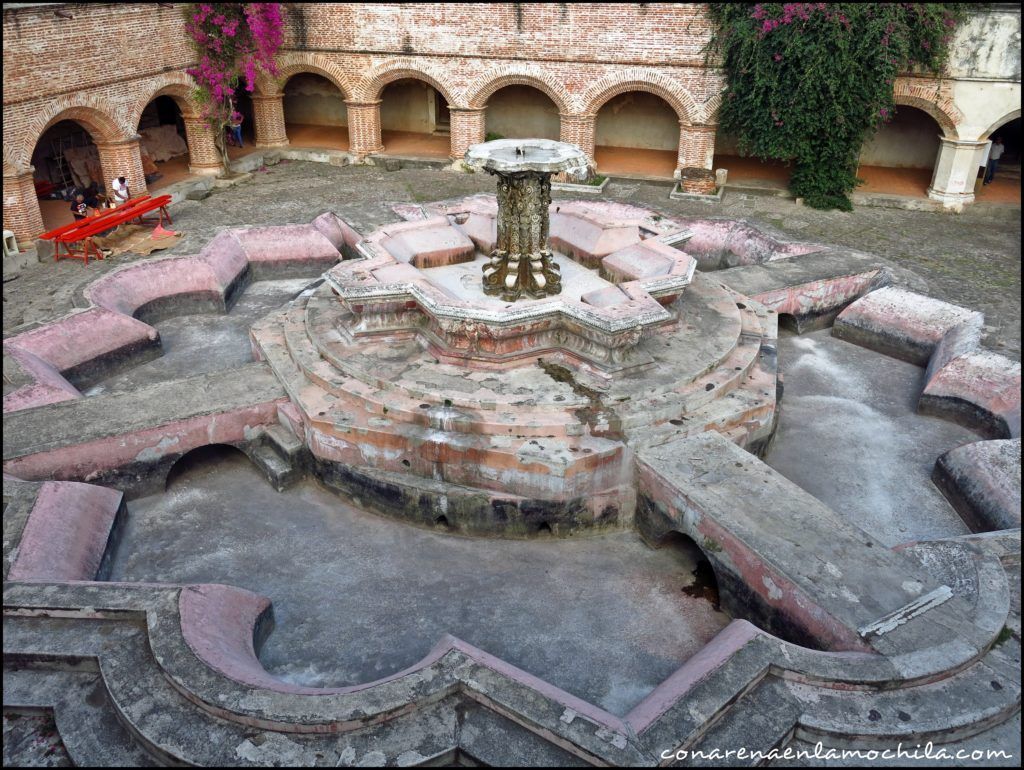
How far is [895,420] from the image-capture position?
873cm

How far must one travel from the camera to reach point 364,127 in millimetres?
17469

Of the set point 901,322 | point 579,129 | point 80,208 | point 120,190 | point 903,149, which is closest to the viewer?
point 901,322

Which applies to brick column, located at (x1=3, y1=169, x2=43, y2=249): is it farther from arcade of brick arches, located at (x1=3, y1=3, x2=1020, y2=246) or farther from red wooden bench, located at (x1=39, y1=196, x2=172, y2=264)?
red wooden bench, located at (x1=39, y1=196, x2=172, y2=264)

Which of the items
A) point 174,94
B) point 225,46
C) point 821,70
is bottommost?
point 174,94

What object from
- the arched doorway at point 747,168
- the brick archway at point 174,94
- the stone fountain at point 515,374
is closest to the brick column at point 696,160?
the arched doorway at point 747,168

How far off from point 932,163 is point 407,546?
50.7 ft

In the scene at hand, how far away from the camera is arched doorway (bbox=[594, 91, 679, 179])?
714 inches

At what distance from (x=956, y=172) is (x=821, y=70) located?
3324 millimetres

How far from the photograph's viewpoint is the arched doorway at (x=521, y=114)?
18.8 metres

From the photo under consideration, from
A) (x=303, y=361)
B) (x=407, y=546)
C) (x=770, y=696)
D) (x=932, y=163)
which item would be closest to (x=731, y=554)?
(x=770, y=696)

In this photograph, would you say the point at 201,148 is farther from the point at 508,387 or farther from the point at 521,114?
the point at 508,387

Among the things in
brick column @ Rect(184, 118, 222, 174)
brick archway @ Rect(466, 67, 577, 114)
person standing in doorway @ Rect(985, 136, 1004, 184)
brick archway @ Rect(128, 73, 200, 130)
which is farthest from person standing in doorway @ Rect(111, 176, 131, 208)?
person standing in doorway @ Rect(985, 136, 1004, 184)

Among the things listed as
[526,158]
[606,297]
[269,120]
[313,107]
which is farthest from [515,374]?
[313,107]

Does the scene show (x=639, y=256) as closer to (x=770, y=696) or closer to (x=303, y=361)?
(x=303, y=361)
